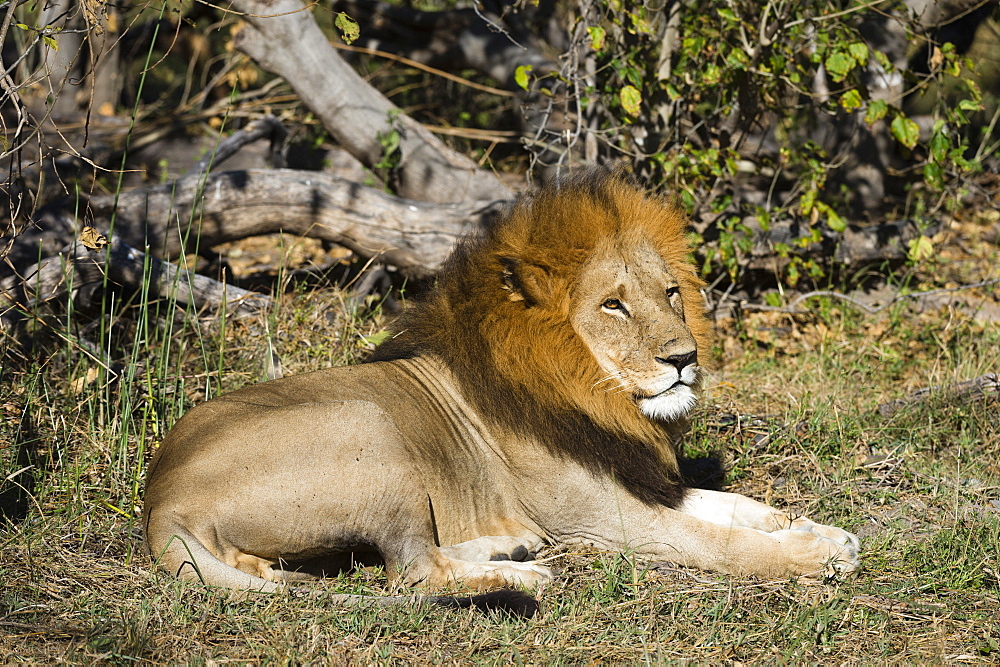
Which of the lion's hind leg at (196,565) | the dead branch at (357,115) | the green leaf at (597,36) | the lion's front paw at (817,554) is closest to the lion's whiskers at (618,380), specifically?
the lion's front paw at (817,554)

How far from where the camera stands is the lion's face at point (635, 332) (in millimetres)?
3285

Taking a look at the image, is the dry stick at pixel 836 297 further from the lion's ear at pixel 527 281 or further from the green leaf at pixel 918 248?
the lion's ear at pixel 527 281

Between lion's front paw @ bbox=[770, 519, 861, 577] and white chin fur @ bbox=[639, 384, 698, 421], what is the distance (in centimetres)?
57

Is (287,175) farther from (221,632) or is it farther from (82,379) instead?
(221,632)

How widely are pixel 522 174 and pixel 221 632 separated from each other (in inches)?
206

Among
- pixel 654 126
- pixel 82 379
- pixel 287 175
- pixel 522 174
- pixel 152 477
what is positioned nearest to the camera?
pixel 152 477

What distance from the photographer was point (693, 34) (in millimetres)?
5383

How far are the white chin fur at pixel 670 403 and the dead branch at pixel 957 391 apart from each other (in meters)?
1.84

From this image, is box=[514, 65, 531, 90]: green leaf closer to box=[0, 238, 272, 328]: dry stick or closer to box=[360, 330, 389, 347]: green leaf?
box=[360, 330, 389, 347]: green leaf

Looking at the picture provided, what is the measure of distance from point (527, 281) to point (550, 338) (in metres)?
0.21

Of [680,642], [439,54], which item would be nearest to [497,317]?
[680,642]

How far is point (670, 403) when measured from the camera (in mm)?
3336

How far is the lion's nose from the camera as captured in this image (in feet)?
10.7

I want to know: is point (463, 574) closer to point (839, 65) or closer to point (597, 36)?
point (597, 36)
